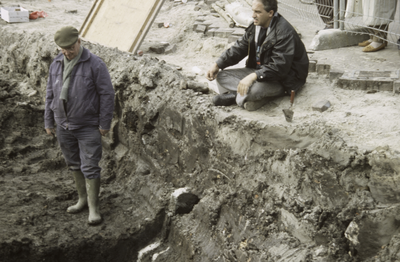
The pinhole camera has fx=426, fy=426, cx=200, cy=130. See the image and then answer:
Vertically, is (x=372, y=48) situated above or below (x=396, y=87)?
below

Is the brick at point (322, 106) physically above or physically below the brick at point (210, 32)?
above

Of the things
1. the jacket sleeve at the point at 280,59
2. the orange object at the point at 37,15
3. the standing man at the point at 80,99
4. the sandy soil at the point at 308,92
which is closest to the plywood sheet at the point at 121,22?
the sandy soil at the point at 308,92

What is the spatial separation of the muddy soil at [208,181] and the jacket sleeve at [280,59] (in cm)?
40

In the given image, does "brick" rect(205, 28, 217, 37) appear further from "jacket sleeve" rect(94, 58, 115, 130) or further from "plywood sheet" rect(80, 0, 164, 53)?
"jacket sleeve" rect(94, 58, 115, 130)

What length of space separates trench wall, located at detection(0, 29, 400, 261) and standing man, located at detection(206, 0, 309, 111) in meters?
0.27

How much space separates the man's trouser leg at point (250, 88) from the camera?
439 cm

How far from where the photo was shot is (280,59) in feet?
14.0

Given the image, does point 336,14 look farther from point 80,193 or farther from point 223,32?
point 80,193

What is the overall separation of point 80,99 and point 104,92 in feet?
0.82

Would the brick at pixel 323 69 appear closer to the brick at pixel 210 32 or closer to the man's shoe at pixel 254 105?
the man's shoe at pixel 254 105

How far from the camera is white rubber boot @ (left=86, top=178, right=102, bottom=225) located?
4715 millimetres

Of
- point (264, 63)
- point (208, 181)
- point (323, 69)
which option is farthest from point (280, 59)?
point (208, 181)

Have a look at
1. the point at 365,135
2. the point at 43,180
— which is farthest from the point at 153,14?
the point at 365,135

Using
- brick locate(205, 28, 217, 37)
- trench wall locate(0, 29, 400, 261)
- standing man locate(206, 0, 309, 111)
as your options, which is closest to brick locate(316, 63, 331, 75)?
standing man locate(206, 0, 309, 111)
